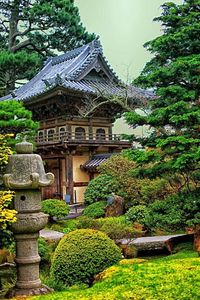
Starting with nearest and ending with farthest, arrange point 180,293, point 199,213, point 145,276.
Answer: point 180,293 < point 145,276 < point 199,213

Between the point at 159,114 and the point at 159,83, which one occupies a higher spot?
the point at 159,83

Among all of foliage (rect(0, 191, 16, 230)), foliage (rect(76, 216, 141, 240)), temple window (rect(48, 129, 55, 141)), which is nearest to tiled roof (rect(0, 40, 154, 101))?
temple window (rect(48, 129, 55, 141))

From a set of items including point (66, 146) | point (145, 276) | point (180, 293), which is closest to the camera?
point (180, 293)

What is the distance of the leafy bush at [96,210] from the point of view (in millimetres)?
18047

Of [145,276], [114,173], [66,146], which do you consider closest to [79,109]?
[66,146]

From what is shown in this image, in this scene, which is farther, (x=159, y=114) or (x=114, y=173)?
(x=114, y=173)

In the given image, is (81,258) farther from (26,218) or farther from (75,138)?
(75,138)

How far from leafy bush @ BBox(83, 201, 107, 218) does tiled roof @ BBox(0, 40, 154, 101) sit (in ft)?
19.9

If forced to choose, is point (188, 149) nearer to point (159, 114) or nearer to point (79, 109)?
point (159, 114)

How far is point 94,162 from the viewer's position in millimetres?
23281

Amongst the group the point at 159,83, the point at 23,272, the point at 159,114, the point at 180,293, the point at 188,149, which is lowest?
the point at 23,272

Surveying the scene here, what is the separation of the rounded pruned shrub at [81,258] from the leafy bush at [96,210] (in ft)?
30.5

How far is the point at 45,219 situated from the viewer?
757cm

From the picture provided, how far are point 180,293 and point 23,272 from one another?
144 inches
